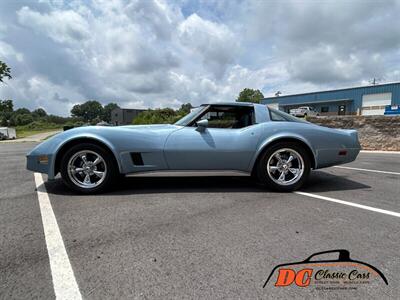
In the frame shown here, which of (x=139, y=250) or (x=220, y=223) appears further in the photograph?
(x=220, y=223)

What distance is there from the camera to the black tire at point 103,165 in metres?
3.27

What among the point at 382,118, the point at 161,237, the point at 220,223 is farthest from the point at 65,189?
the point at 382,118

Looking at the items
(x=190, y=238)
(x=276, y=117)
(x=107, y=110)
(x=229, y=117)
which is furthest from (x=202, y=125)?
(x=107, y=110)

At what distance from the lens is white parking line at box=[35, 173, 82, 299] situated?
1.46 metres

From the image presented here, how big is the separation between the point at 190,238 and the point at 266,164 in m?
1.82

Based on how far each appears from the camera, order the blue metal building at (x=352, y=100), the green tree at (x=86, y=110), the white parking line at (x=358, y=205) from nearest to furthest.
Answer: the white parking line at (x=358, y=205) → the blue metal building at (x=352, y=100) → the green tree at (x=86, y=110)

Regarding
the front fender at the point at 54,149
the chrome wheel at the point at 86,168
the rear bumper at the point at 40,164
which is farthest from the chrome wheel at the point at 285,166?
the rear bumper at the point at 40,164

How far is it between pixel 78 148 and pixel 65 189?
29.8 inches

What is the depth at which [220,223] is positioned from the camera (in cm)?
246

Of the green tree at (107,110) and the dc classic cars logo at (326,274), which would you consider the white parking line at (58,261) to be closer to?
the dc classic cars logo at (326,274)

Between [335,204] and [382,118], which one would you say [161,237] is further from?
[382,118]

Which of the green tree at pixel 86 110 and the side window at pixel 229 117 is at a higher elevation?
the green tree at pixel 86 110

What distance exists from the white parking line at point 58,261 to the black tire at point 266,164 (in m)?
2.59

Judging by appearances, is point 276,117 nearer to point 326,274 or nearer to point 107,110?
point 326,274
